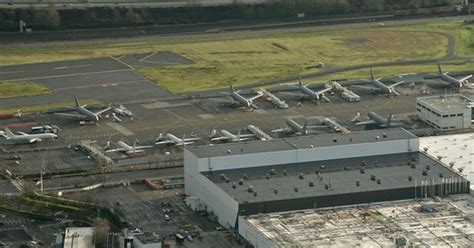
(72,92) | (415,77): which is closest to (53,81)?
(72,92)

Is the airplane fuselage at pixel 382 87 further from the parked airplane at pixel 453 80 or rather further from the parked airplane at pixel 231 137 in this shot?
the parked airplane at pixel 231 137

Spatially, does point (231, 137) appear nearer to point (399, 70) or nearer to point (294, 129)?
point (294, 129)

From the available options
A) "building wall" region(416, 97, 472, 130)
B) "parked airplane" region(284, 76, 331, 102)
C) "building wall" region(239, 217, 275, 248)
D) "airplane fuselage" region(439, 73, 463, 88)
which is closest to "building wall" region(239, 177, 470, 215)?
"building wall" region(239, 217, 275, 248)

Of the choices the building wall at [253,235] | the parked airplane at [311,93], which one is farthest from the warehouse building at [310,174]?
the parked airplane at [311,93]

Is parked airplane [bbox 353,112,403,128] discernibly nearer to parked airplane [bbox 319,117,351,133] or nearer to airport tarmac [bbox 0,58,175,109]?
parked airplane [bbox 319,117,351,133]

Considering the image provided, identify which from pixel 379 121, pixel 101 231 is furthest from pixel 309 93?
pixel 101 231

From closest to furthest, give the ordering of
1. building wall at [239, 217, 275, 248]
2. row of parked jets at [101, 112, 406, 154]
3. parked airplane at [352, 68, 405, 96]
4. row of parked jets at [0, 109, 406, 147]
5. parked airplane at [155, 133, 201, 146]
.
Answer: building wall at [239, 217, 275, 248], row of parked jets at [101, 112, 406, 154], parked airplane at [155, 133, 201, 146], row of parked jets at [0, 109, 406, 147], parked airplane at [352, 68, 405, 96]
